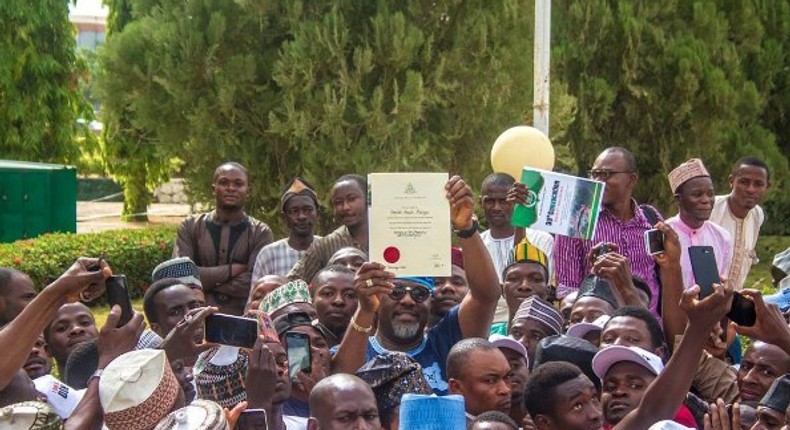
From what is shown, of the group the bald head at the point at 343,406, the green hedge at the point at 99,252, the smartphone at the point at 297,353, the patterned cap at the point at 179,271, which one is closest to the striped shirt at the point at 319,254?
the patterned cap at the point at 179,271

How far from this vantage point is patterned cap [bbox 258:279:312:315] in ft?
21.6

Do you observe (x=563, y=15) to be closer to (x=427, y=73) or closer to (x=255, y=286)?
(x=427, y=73)

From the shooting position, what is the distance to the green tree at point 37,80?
22.1m

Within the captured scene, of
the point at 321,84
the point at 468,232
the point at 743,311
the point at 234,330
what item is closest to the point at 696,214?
the point at 468,232

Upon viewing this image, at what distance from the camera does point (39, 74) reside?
22594 millimetres

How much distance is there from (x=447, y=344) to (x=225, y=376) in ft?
4.87

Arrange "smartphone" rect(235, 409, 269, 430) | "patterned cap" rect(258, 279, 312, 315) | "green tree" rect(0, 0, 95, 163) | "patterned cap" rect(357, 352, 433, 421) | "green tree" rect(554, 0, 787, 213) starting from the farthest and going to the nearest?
"green tree" rect(0, 0, 95, 163) < "green tree" rect(554, 0, 787, 213) < "patterned cap" rect(258, 279, 312, 315) < "patterned cap" rect(357, 352, 433, 421) < "smartphone" rect(235, 409, 269, 430)

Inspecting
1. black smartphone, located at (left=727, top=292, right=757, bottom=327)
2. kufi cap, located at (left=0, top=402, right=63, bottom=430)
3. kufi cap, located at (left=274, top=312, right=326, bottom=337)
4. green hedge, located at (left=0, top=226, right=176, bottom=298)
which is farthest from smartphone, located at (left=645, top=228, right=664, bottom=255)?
green hedge, located at (left=0, top=226, right=176, bottom=298)

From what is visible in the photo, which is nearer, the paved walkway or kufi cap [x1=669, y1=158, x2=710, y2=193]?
kufi cap [x1=669, y1=158, x2=710, y2=193]

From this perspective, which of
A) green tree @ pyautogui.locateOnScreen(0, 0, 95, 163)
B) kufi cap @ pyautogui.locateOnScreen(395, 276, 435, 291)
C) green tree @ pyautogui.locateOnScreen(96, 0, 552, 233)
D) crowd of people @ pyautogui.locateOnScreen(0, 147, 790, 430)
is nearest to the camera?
crowd of people @ pyautogui.locateOnScreen(0, 147, 790, 430)

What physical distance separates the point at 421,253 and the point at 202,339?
1.05 m

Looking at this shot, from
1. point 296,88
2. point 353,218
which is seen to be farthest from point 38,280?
point 353,218

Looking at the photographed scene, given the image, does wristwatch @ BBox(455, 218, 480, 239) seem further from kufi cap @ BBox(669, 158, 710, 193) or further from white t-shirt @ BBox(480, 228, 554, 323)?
kufi cap @ BBox(669, 158, 710, 193)

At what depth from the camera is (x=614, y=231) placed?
771 centimetres
